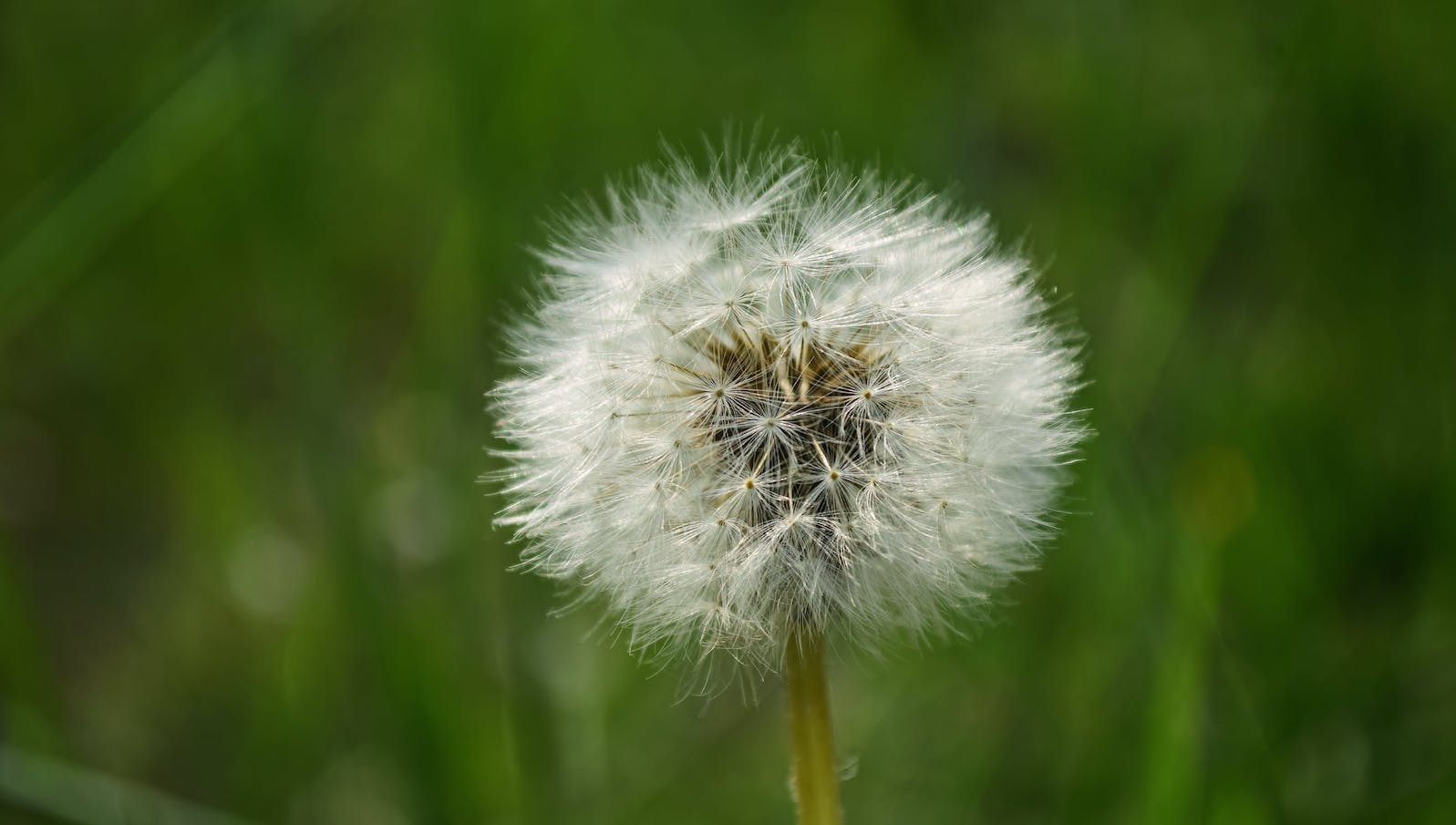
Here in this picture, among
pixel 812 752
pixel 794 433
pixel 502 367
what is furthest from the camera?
pixel 502 367

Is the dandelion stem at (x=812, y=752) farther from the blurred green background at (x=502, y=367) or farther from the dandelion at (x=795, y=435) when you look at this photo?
the blurred green background at (x=502, y=367)

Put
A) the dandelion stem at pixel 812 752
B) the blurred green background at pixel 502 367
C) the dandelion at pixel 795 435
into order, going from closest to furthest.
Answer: the dandelion stem at pixel 812 752 → the dandelion at pixel 795 435 → the blurred green background at pixel 502 367

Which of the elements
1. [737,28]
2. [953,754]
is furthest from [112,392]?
[953,754]

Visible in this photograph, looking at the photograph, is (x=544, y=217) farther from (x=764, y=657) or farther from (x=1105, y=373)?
(x=764, y=657)

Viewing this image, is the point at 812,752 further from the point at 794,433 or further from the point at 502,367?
the point at 502,367

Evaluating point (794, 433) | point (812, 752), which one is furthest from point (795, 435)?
point (812, 752)

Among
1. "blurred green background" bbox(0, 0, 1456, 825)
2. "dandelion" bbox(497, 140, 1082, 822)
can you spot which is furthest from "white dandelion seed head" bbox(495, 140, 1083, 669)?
"blurred green background" bbox(0, 0, 1456, 825)

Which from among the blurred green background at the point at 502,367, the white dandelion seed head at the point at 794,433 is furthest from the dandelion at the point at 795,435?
the blurred green background at the point at 502,367
